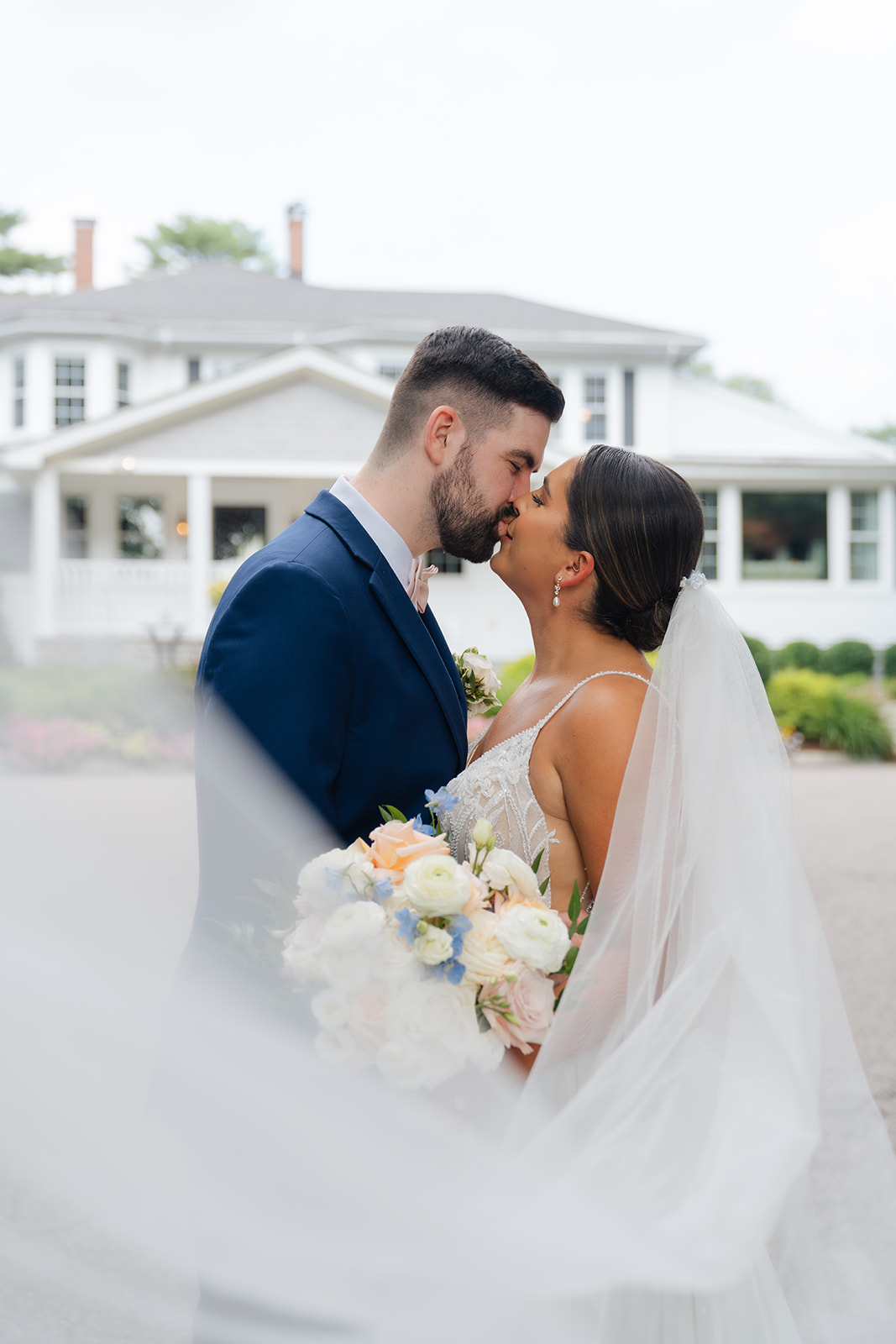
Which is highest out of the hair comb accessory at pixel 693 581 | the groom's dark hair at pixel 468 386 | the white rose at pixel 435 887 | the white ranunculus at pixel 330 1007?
the groom's dark hair at pixel 468 386

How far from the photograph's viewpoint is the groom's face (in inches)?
102

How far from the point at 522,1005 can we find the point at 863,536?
79.7 ft

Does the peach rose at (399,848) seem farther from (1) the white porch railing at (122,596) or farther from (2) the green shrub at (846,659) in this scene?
(2) the green shrub at (846,659)

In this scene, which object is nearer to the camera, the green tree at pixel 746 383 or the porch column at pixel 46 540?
the porch column at pixel 46 540

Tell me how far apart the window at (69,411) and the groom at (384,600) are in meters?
23.2

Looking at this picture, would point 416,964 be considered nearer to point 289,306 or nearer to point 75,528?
point 75,528

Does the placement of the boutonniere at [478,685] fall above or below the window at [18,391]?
below

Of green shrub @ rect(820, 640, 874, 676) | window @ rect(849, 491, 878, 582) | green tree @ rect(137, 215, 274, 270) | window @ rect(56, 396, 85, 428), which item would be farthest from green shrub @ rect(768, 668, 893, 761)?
green tree @ rect(137, 215, 274, 270)

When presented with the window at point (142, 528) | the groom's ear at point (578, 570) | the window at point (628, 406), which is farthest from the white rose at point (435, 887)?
the window at point (628, 406)

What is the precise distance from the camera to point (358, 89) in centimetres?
399

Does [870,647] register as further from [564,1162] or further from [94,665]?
[564,1162]

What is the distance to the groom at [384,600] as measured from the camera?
204cm

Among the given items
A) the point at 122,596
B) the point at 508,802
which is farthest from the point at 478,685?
the point at 122,596

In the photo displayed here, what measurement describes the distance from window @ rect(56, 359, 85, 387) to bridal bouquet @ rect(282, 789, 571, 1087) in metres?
24.3
